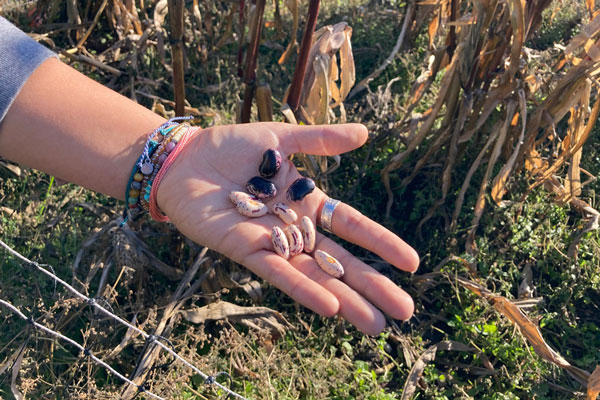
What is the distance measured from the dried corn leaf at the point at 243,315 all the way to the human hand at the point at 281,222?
1.37 feet

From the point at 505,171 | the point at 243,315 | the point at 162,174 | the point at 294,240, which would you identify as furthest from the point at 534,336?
the point at 162,174

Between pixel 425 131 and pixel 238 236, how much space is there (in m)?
1.21

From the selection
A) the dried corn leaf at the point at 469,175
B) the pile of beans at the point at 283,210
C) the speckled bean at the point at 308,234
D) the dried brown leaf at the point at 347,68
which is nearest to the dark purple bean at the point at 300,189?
the pile of beans at the point at 283,210

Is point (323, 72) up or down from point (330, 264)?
up

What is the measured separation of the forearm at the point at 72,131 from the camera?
6.69 feet

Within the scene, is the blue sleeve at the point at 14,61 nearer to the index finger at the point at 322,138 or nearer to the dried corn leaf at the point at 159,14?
the index finger at the point at 322,138

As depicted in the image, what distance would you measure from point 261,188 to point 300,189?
140 mm

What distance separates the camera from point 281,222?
207 cm

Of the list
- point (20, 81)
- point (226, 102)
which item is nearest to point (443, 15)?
point (226, 102)

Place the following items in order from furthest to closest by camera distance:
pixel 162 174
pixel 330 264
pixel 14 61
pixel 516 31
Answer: pixel 516 31, pixel 162 174, pixel 14 61, pixel 330 264

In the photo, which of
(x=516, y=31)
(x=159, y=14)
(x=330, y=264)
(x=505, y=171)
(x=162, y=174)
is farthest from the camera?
(x=159, y=14)

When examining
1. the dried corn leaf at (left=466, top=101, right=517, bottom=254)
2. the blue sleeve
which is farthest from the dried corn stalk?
the blue sleeve

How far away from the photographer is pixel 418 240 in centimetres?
279

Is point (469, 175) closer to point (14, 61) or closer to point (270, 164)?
point (270, 164)
